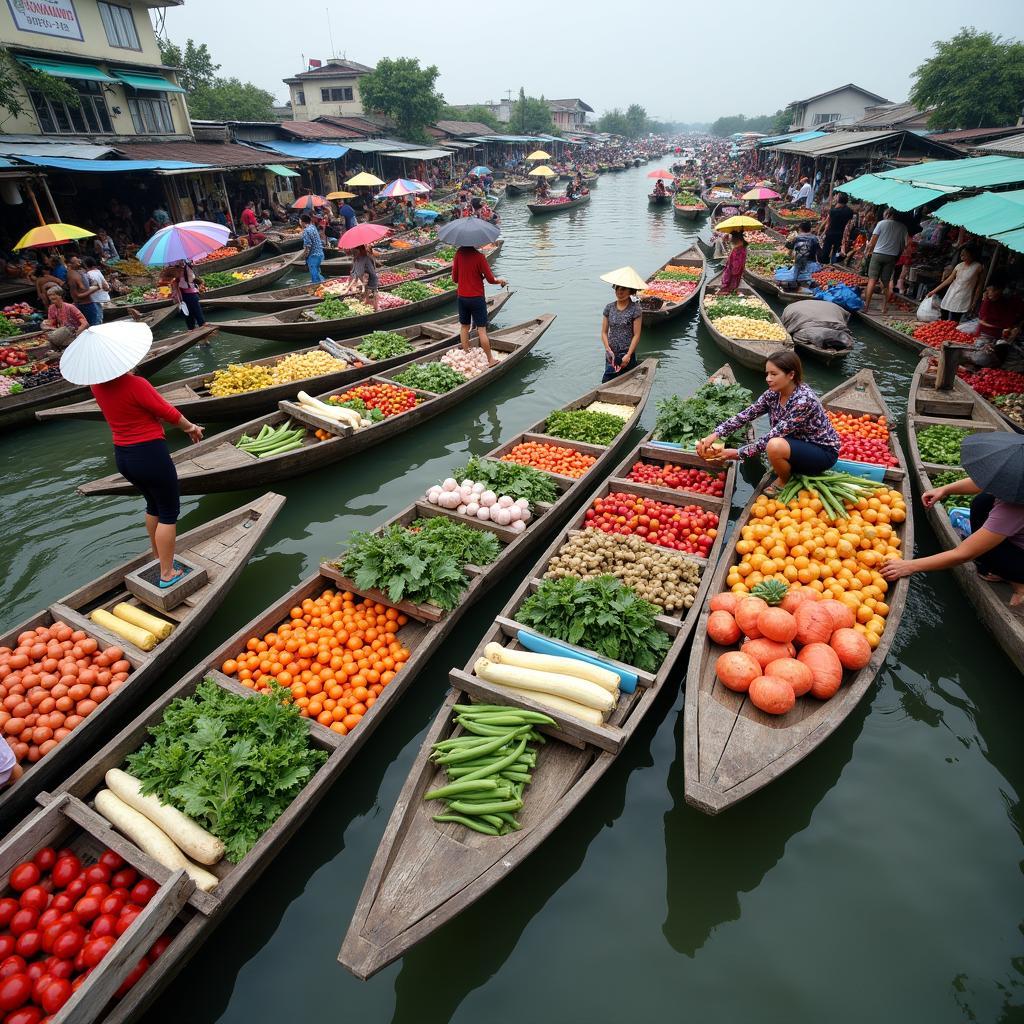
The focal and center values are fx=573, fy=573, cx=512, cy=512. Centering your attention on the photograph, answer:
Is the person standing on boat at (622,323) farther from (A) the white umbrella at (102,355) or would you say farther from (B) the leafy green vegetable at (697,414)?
(A) the white umbrella at (102,355)

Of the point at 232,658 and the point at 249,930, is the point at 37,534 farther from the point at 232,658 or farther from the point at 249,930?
the point at 249,930

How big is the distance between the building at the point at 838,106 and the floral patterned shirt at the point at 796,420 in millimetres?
51632

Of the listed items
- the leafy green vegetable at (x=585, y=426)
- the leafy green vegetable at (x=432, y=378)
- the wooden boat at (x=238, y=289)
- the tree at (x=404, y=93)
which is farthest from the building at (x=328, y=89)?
the leafy green vegetable at (x=585, y=426)

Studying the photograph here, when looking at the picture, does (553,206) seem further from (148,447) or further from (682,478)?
(148,447)

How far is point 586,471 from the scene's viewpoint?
6.81 metres

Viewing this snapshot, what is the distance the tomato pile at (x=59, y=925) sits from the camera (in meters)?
2.64

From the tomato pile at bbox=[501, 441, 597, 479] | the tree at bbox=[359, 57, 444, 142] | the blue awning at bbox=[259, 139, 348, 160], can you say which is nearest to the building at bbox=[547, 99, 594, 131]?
the tree at bbox=[359, 57, 444, 142]

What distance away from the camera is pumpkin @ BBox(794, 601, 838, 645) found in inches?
A: 162

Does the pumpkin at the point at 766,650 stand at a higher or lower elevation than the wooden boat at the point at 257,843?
higher

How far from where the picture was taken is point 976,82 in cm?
2455

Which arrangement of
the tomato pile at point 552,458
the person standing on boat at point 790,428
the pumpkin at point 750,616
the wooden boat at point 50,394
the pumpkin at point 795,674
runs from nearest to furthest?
1. the pumpkin at point 795,674
2. the pumpkin at point 750,616
3. the person standing on boat at point 790,428
4. the tomato pile at point 552,458
5. the wooden boat at point 50,394

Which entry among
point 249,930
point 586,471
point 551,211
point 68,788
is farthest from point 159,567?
point 551,211

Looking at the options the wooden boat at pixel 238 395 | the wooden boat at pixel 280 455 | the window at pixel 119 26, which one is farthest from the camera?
the window at pixel 119 26

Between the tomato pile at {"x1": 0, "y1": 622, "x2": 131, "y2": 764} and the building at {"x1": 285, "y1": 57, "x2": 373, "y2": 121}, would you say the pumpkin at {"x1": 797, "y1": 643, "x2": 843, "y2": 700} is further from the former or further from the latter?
the building at {"x1": 285, "y1": 57, "x2": 373, "y2": 121}
